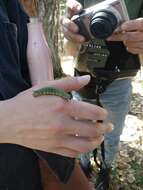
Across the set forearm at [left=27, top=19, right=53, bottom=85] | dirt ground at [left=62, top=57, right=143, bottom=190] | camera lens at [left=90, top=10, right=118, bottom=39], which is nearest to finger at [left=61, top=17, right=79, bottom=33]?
camera lens at [left=90, top=10, right=118, bottom=39]

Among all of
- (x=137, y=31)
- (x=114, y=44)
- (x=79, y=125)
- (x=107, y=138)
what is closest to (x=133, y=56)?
(x=114, y=44)

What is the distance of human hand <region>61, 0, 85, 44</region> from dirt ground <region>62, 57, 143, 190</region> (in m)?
1.14

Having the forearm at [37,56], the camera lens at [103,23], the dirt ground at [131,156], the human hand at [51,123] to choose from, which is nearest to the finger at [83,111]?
the human hand at [51,123]

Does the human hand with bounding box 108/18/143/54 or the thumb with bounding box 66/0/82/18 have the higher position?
the thumb with bounding box 66/0/82/18

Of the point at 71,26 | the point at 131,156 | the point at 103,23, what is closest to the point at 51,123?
the point at 103,23

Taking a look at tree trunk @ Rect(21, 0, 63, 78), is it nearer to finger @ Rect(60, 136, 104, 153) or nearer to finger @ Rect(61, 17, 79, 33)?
finger @ Rect(61, 17, 79, 33)

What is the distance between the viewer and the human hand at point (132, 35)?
1.32 metres

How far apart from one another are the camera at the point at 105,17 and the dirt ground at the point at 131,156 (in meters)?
1.24

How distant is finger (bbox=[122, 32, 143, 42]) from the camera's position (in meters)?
1.37

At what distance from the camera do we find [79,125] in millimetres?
599

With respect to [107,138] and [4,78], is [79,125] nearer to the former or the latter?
[4,78]

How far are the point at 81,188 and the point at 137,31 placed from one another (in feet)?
2.31

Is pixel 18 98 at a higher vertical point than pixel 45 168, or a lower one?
higher

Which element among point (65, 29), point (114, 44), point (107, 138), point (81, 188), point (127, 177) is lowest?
point (127, 177)
